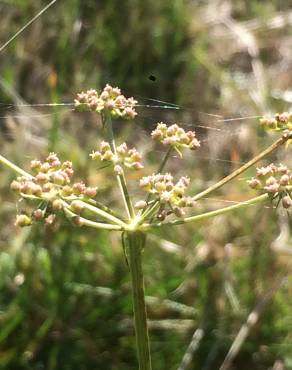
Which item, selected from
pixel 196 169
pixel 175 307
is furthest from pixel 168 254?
pixel 196 169

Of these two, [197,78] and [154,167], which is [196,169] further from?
[197,78]

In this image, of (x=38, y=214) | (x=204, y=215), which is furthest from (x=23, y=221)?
(x=204, y=215)

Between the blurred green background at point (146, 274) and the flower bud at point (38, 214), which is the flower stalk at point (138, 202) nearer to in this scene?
the flower bud at point (38, 214)

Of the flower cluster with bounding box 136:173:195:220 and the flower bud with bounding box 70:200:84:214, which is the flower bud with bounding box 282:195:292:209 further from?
the flower bud with bounding box 70:200:84:214

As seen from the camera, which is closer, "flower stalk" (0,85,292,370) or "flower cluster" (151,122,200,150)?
"flower stalk" (0,85,292,370)

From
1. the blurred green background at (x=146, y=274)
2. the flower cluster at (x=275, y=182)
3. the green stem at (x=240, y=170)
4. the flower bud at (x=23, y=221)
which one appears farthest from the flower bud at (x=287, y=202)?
the blurred green background at (x=146, y=274)

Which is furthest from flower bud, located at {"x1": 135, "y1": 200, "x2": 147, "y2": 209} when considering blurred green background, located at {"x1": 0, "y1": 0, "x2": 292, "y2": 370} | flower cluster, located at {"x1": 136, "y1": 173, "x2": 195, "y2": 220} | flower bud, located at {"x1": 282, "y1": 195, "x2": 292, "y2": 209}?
blurred green background, located at {"x1": 0, "y1": 0, "x2": 292, "y2": 370}
